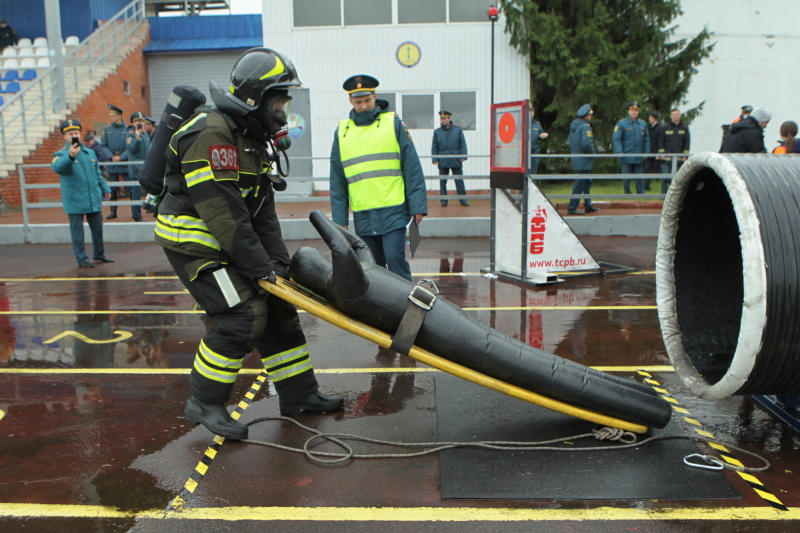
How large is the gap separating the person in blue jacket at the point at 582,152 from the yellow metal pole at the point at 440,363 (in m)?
9.80

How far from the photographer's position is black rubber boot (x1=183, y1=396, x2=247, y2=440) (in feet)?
13.4

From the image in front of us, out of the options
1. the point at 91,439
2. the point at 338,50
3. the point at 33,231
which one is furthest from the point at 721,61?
the point at 91,439

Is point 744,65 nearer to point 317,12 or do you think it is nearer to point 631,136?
point 631,136

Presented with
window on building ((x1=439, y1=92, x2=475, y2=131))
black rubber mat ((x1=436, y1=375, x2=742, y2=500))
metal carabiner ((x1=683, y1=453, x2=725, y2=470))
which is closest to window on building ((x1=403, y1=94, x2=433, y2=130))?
window on building ((x1=439, y1=92, x2=475, y2=131))

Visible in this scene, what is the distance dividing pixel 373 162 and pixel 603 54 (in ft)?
41.9

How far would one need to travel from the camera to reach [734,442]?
13.2 ft

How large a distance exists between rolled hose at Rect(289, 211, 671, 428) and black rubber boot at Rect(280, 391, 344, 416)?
0.82 meters

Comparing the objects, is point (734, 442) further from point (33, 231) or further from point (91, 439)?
→ point (33, 231)

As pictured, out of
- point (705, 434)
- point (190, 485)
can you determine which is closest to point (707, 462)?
point (705, 434)

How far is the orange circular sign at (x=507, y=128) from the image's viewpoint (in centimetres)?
855

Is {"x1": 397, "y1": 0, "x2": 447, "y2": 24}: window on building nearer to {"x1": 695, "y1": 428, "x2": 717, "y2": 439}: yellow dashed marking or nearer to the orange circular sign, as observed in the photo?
the orange circular sign

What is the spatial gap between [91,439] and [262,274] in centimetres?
144

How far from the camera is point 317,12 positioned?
59.4ft

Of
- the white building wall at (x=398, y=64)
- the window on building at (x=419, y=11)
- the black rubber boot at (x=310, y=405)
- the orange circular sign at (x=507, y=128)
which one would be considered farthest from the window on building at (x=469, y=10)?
the black rubber boot at (x=310, y=405)
